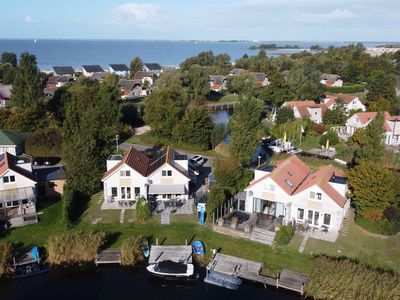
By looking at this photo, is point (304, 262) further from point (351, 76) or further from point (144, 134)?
point (351, 76)

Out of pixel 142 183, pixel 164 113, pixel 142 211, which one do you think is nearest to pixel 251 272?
pixel 142 211

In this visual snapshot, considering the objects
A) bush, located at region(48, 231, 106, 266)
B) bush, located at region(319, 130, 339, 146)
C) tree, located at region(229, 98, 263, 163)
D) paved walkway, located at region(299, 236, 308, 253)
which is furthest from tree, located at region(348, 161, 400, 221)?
bush, located at region(319, 130, 339, 146)

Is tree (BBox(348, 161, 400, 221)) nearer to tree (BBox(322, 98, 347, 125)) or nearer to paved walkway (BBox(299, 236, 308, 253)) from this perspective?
paved walkway (BBox(299, 236, 308, 253))

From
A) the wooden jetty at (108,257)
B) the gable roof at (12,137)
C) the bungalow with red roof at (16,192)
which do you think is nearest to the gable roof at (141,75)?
the gable roof at (12,137)

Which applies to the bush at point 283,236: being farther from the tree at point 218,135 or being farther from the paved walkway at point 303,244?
the tree at point 218,135

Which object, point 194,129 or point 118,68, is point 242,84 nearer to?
point 194,129

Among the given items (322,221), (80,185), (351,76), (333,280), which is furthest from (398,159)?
(351,76)
